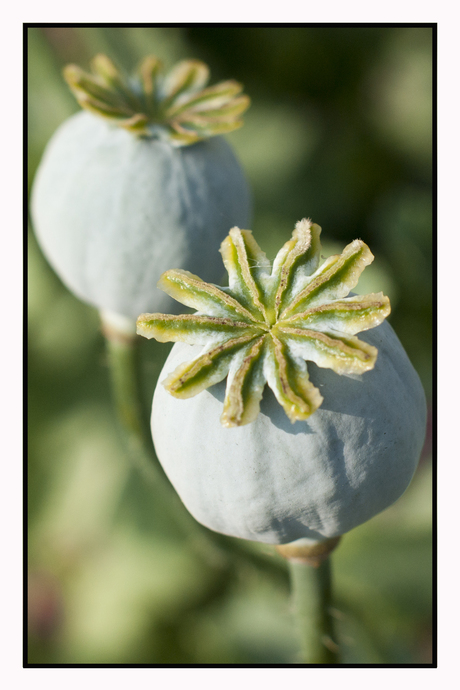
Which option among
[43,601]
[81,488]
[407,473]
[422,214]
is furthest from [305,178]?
[407,473]

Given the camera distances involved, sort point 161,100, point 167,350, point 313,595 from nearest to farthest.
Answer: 1. point 313,595
2. point 161,100
3. point 167,350

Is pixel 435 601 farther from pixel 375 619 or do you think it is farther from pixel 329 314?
pixel 375 619

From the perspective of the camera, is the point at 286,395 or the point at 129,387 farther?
the point at 129,387

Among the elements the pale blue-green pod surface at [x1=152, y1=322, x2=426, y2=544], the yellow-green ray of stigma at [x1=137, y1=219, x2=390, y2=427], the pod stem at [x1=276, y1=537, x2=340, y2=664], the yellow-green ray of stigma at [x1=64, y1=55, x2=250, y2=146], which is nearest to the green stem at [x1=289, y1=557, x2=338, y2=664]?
the pod stem at [x1=276, y1=537, x2=340, y2=664]

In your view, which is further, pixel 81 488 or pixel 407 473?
pixel 81 488

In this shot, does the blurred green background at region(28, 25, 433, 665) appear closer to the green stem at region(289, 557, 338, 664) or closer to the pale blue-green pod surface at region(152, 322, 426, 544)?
the green stem at region(289, 557, 338, 664)

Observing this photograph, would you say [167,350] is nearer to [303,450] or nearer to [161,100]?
[161,100]

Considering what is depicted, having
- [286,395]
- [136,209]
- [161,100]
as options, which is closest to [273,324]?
[286,395]
